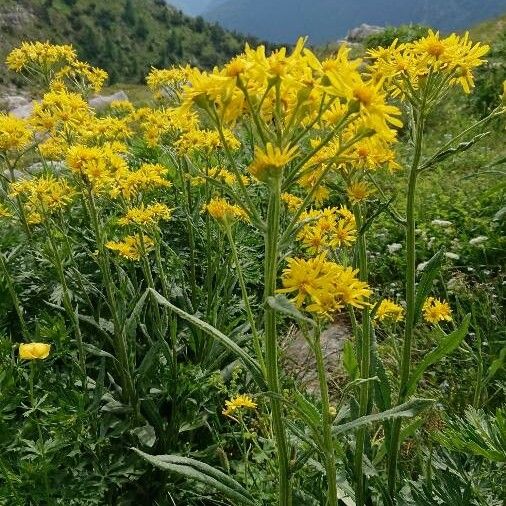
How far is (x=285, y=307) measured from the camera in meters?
1.21

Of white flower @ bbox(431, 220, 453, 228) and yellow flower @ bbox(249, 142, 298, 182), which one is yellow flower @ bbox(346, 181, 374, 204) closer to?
yellow flower @ bbox(249, 142, 298, 182)

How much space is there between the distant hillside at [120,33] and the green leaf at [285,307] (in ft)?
292

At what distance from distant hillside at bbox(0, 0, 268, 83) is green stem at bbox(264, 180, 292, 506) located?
8883 cm

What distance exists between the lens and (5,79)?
70.8 meters

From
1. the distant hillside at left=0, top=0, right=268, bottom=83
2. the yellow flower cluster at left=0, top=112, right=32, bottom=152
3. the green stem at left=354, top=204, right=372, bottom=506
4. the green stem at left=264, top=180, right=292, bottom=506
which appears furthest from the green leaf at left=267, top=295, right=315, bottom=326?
the distant hillside at left=0, top=0, right=268, bottom=83

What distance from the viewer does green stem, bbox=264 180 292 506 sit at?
1346 millimetres

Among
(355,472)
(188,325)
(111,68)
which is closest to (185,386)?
(188,325)

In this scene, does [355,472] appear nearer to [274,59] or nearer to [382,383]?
[382,383]

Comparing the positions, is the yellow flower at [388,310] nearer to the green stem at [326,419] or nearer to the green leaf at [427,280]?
the green leaf at [427,280]

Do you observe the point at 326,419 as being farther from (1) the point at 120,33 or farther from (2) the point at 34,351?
(1) the point at 120,33

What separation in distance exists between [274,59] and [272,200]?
12.1 inches

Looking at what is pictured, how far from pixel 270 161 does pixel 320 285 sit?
0.32m

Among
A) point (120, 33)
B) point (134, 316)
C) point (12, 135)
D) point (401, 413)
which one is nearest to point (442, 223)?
point (134, 316)

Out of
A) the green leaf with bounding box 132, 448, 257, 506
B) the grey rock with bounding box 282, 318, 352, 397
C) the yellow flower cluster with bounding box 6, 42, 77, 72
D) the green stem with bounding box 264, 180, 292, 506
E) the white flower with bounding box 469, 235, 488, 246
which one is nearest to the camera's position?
→ the green stem with bounding box 264, 180, 292, 506
